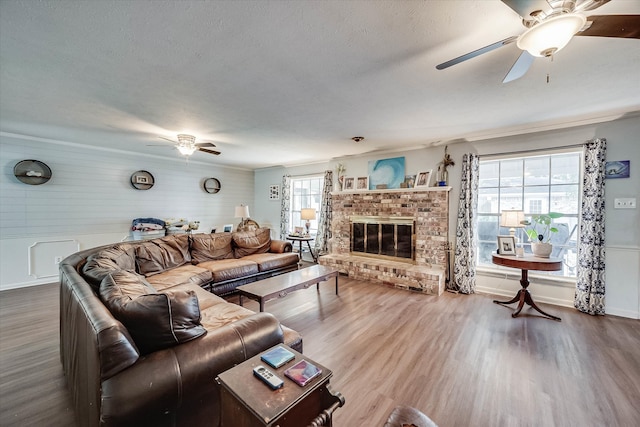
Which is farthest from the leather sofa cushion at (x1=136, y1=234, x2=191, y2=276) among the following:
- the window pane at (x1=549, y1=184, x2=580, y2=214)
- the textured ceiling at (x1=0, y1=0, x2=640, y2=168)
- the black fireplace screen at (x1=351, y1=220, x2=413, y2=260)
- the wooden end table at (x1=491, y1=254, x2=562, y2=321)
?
the window pane at (x1=549, y1=184, x2=580, y2=214)

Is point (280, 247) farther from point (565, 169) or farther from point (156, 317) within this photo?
point (565, 169)

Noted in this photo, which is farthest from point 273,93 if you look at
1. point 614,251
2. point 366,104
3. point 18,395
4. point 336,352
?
point 614,251

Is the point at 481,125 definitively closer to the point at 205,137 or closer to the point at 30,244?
the point at 205,137

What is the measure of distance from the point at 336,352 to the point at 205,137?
3635 millimetres

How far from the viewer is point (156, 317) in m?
1.29

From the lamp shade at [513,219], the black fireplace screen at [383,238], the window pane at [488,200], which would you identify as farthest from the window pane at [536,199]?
the black fireplace screen at [383,238]

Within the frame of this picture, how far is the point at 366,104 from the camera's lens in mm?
2750

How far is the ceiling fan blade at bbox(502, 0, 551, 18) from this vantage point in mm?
1147

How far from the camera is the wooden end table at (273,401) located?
35.2 inches

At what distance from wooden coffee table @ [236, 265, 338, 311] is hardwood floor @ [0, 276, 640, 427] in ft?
1.18

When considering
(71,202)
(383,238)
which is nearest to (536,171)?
(383,238)

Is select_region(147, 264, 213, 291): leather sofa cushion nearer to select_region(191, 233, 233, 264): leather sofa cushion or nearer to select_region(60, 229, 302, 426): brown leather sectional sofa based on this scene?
select_region(191, 233, 233, 264): leather sofa cushion

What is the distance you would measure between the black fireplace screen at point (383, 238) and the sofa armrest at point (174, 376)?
140 inches

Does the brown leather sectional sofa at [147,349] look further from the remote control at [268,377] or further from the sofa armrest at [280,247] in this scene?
the sofa armrest at [280,247]
